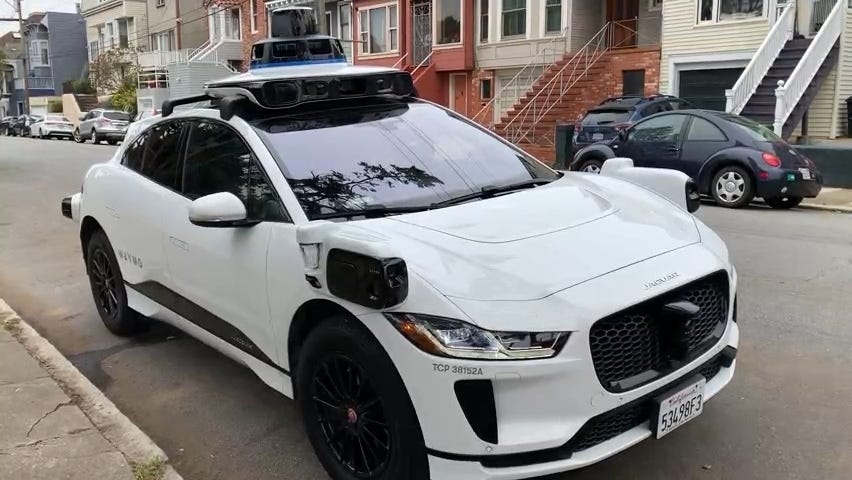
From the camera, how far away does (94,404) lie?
420 cm

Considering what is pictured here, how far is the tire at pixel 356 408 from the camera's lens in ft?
9.12

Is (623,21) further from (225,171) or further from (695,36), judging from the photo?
(225,171)

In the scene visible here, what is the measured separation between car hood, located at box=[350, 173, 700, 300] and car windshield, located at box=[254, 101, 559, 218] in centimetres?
28

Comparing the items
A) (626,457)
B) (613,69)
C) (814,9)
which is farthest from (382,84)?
(613,69)

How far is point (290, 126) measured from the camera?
3.90 metres

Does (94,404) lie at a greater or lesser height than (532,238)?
lesser

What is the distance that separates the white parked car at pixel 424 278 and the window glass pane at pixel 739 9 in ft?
52.8

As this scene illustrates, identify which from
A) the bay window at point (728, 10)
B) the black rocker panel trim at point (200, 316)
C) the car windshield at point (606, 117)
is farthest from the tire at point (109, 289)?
the bay window at point (728, 10)

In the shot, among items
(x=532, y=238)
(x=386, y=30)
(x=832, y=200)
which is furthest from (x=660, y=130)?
(x=386, y=30)

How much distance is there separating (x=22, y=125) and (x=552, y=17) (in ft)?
107

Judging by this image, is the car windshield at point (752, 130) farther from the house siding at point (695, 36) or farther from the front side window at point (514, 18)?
the front side window at point (514, 18)

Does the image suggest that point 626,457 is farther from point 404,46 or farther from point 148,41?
point 148,41

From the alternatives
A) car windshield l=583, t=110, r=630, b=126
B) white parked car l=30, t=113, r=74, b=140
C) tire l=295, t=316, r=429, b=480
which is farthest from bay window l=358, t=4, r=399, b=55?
tire l=295, t=316, r=429, b=480

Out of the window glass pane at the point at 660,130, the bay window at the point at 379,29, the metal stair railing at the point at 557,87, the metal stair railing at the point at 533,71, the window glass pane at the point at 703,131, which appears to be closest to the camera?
the window glass pane at the point at 703,131
